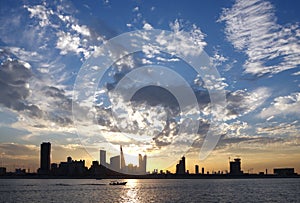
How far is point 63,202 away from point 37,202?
38.5ft

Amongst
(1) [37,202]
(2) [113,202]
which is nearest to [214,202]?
(2) [113,202]

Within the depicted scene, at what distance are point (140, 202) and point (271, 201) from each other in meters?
51.3

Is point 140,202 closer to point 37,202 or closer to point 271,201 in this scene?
point 37,202

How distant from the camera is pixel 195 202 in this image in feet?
463

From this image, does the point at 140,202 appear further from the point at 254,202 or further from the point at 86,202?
the point at 254,202

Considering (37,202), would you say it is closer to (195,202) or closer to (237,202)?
(195,202)

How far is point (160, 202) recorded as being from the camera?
5615 inches

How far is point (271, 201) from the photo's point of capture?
14675 cm

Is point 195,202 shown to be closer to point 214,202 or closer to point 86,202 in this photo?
point 214,202

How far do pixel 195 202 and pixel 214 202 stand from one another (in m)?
7.32

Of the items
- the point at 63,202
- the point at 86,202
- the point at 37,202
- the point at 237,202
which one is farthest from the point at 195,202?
the point at 37,202

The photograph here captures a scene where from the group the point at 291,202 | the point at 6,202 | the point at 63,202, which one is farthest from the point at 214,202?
the point at 6,202

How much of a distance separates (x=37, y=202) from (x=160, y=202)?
4799 cm

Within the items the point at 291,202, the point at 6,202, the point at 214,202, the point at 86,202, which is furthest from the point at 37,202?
the point at 291,202
